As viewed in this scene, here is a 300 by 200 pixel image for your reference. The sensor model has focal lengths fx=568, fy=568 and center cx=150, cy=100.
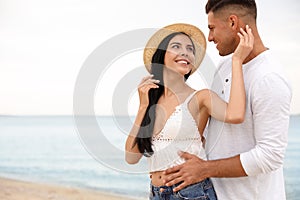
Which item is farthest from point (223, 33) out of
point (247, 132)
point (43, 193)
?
point (43, 193)

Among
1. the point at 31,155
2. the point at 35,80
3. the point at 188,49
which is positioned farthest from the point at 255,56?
the point at 31,155

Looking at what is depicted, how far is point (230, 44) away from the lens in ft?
5.44

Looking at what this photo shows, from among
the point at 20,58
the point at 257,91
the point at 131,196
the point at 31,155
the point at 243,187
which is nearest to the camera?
the point at 257,91

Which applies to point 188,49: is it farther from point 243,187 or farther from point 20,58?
point 20,58

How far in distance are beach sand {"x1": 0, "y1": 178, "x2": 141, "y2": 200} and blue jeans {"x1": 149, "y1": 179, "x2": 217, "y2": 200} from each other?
17.2 feet

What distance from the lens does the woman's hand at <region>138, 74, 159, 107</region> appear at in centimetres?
165

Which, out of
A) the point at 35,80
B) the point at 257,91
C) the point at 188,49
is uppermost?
the point at 188,49

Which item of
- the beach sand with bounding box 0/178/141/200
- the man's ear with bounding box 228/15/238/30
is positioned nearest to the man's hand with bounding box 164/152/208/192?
the man's ear with bounding box 228/15/238/30

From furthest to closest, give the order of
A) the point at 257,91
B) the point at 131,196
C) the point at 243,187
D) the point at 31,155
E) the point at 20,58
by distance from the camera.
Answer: the point at 31,155 → the point at 20,58 → the point at 131,196 → the point at 243,187 → the point at 257,91

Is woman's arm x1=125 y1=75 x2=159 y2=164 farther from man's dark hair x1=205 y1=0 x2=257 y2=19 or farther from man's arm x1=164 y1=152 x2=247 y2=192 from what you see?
man's dark hair x1=205 y1=0 x2=257 y2=19

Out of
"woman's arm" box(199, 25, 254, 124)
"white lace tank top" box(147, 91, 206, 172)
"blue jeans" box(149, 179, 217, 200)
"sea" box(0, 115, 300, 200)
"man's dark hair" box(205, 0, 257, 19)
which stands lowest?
"sea" box(0, 115, 300, 200)

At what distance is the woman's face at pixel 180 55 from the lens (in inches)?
65.1

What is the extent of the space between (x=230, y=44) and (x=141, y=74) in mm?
297

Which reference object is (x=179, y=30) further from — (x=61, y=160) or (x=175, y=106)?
(x=61, y=160)
